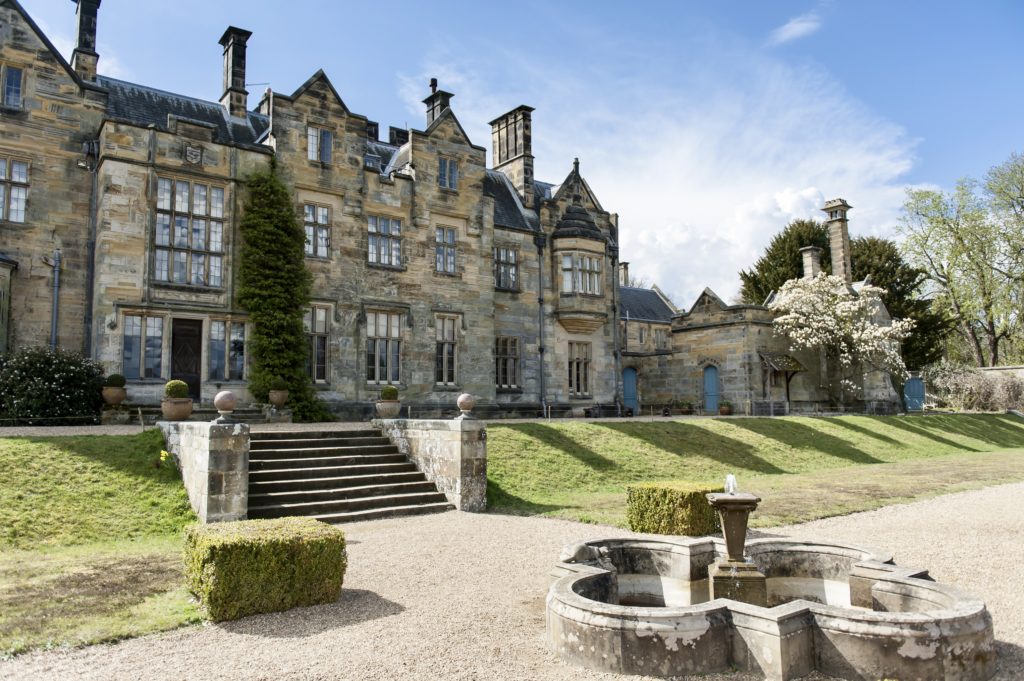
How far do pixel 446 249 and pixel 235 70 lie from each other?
9.83 meters

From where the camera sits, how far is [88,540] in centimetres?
1069

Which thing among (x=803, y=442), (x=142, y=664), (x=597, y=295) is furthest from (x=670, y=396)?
(x=142, y=664)

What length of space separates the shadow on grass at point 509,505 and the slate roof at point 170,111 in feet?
47.4

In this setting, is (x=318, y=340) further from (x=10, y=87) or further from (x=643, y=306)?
(x=643, y=306)

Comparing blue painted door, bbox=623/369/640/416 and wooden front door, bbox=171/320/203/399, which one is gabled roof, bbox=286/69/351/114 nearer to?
wooden front door, bbox=171/320/203/399

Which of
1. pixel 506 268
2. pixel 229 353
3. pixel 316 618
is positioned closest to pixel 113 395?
pixel 229 353

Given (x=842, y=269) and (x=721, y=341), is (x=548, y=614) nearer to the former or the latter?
(x=721, y=341)

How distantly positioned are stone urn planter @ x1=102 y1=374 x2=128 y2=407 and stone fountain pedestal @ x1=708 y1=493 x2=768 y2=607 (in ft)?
55.3

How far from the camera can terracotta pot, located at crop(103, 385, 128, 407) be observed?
1856cm

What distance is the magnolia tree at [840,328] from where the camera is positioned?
116 ft

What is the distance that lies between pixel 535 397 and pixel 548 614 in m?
22.4

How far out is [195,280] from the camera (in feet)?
70.4

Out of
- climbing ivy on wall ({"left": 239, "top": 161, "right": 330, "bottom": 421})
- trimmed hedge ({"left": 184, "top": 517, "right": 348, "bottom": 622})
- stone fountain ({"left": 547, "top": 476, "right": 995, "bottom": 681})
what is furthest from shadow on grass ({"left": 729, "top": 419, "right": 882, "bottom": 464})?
trimmed hedge ({"left": 184, "top": 517, "right": 348, "bottom": 622})

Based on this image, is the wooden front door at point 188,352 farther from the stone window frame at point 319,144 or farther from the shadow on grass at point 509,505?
the shadow on grass at point 509,505
